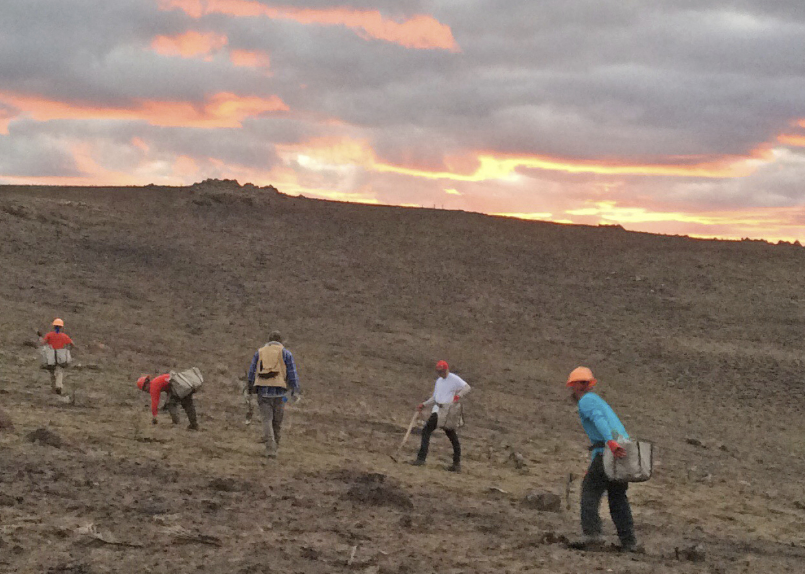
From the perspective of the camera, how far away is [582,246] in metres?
51.5

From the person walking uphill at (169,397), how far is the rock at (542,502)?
5.67 meters

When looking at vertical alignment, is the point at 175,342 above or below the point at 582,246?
below

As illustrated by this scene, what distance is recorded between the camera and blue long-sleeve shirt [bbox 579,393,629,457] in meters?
9.62

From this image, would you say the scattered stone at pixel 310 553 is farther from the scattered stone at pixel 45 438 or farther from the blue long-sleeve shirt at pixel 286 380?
the blue long-sleeve shirt at pixel 286 380

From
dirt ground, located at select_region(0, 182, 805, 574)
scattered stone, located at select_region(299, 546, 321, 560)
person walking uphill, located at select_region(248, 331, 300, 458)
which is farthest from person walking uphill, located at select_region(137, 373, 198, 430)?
scattered stone, located at select_region(299, 546, 321, 560)

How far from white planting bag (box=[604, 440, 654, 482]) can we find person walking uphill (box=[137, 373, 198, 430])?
824 centimetres

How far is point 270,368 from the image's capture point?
568 inches

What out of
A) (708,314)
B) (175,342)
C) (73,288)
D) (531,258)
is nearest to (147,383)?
(175,342)

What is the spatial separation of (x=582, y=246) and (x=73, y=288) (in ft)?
→ 87.6

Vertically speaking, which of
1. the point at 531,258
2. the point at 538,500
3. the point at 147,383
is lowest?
the point at 538,500

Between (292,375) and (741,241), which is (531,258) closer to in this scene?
(741,241)

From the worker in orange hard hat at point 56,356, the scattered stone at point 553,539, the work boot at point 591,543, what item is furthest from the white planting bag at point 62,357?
the work boot at point 591,543

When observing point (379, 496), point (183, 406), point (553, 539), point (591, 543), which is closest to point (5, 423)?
point (183, 406)

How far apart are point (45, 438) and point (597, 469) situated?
7.13 m
